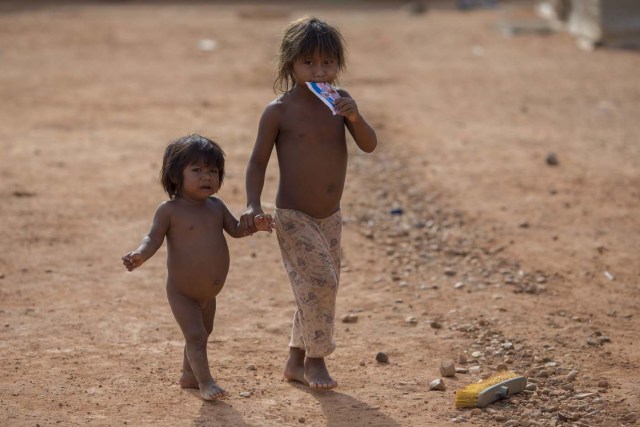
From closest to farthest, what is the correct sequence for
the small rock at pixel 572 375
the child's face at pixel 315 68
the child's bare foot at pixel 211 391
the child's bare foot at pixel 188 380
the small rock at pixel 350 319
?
the child's bare foot at pixel 211 391 < the child's face at pixel 315 68 < the child's bare foot at pixel 188 380 < the small rock at pixel 572 375 < the small rock at pixel 350 319

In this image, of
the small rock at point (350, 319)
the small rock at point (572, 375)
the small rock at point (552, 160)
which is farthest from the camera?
the small rock at point (552, 160)

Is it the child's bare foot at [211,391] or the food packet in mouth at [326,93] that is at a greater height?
the food packet in mouth at [326,93]

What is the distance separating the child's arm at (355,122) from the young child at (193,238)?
1.94ft

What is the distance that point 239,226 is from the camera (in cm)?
450

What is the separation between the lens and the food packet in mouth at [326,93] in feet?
14.3

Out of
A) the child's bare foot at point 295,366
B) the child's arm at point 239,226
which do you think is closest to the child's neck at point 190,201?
the child's arm at point 239,226

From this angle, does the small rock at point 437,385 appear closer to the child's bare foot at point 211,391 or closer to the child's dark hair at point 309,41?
the child's bare foot at point 211,391

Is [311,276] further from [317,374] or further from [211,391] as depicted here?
[211,391]

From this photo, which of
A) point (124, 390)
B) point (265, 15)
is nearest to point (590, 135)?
point (124, 390)

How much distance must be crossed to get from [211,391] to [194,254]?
1.92 ft

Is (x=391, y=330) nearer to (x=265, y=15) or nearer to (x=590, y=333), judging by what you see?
(x=590, y=333)

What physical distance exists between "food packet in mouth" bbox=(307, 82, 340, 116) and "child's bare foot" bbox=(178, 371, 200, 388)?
130 centimetres

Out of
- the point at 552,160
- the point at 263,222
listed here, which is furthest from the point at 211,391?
the point at 552,160

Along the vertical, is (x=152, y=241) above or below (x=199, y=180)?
below
